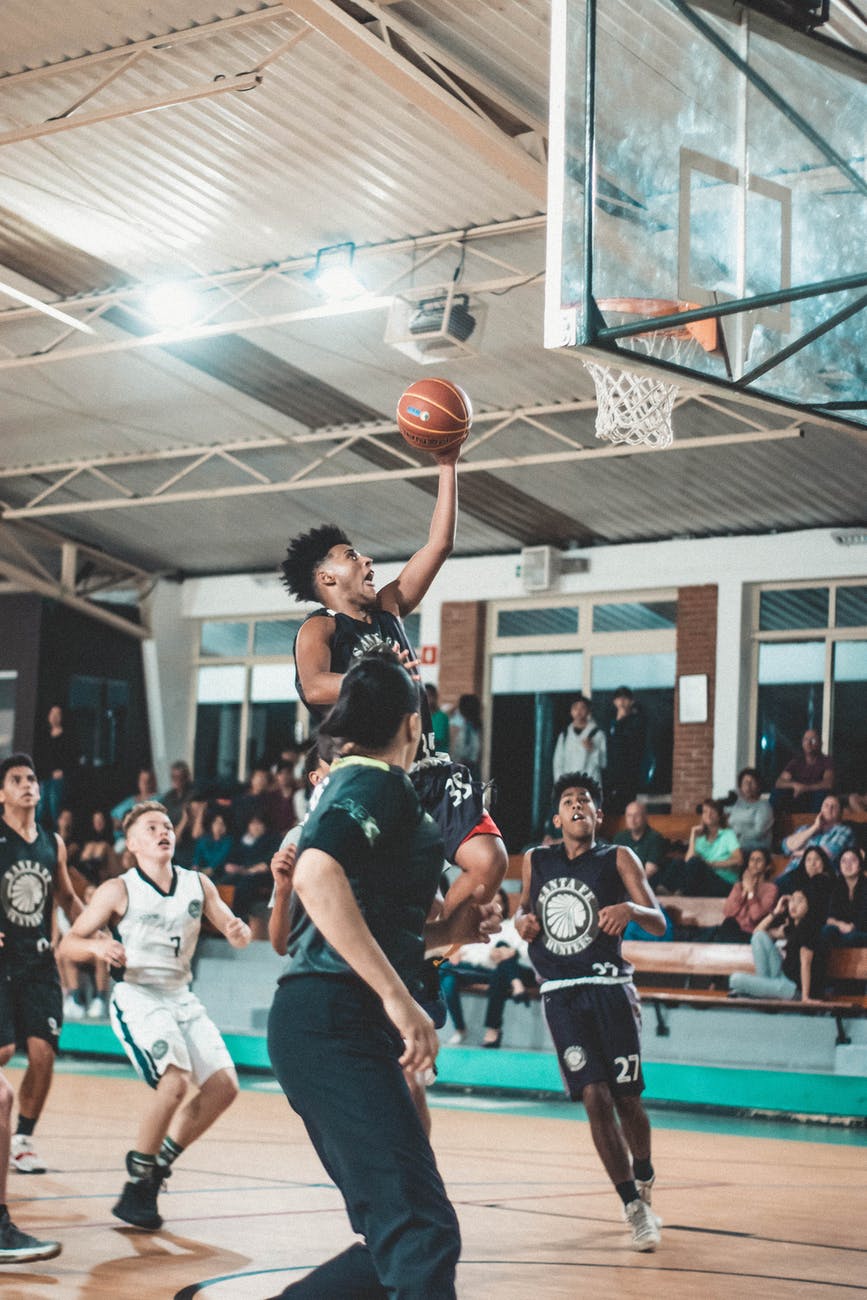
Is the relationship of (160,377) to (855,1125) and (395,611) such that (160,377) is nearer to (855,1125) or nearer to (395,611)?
(855,1125)

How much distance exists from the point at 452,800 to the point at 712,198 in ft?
9.61

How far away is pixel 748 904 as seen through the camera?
14.0 meters

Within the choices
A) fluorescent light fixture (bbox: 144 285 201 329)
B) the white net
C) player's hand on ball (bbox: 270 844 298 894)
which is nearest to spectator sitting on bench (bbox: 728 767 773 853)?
fluorescent light fixture (bbox: 144 285 201 329)

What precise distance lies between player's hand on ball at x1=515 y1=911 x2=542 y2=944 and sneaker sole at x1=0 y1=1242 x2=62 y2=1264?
231 centimetres

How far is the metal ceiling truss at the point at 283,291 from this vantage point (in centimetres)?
1334

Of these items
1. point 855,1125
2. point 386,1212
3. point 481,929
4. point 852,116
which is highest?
point 852,116

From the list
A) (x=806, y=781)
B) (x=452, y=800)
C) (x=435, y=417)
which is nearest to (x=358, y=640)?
(x=452, y=800)

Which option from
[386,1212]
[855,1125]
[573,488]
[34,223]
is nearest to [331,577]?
[386,1212]

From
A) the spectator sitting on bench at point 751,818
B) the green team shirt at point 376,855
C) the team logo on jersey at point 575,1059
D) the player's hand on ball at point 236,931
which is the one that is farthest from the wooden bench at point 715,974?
the green team shirt at point 376,855

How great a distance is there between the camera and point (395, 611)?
18.7ft

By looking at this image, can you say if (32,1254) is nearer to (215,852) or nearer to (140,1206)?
(140,1206)

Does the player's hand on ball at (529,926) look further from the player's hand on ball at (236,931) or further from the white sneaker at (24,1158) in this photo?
the white sneaker at (24,1158)

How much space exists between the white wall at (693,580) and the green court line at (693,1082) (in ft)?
18.3

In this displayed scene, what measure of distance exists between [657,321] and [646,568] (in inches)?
522
